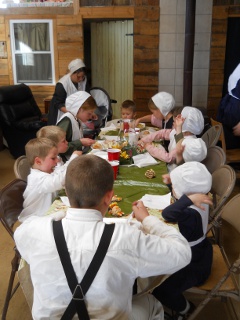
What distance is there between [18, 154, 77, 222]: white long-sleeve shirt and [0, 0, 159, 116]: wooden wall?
4159mm

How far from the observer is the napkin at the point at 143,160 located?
2.64m

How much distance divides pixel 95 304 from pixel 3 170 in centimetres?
416

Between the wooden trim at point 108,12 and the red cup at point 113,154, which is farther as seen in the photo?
the wooden trim at point 108,12

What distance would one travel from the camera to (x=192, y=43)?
18.2ft

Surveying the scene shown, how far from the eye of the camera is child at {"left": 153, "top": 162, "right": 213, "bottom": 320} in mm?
1717

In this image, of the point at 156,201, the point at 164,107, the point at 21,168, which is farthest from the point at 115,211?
the point at 164,107

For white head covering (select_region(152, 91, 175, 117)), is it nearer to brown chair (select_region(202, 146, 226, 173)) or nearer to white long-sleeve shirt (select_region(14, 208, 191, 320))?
brown chair (select_region(202, 146, 226, 173))

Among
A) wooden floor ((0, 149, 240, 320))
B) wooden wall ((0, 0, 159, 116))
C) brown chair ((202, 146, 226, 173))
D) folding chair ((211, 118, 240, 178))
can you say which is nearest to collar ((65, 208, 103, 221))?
Result: wooden floor ((0, 149, 240, 320))

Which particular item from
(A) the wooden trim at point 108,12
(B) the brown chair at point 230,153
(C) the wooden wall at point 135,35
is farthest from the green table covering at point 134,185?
(A) the wooden trim at point 108,12

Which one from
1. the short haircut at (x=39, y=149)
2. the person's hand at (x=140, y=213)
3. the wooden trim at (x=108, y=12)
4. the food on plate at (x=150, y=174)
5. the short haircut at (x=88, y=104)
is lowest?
the food on plate at (x=150, y=174)

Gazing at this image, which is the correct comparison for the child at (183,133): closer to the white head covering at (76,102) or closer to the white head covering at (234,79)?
the white head covering at (76,102)

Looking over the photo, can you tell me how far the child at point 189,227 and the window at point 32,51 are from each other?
193 inches

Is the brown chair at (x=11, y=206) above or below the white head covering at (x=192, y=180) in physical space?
below

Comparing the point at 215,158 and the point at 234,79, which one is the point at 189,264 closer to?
the point at 215,158
